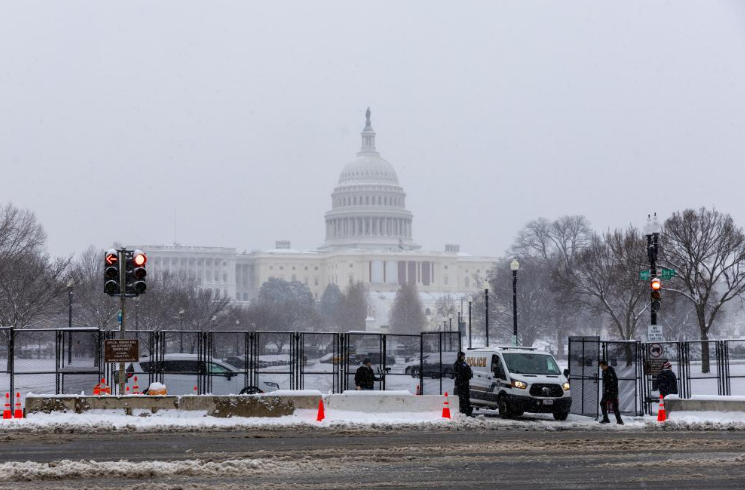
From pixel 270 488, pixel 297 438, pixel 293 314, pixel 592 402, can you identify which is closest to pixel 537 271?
pixel 293 314

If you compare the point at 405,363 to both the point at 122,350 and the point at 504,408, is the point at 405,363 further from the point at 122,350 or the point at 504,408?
the point at 122,350

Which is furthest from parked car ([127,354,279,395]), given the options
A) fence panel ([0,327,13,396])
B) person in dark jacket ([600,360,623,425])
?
→ person in dark jacket ([600,360,623,425])

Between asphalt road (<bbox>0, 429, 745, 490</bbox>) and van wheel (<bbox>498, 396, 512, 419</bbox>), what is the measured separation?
4.02m

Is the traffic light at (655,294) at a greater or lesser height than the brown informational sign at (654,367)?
greater

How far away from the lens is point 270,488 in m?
14.9

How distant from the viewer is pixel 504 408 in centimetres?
2858

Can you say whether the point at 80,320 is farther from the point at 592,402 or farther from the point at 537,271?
the point at 592,402

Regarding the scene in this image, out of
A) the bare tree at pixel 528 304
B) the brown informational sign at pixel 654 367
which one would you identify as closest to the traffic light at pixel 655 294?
the brown informational sign at pixel 654 367

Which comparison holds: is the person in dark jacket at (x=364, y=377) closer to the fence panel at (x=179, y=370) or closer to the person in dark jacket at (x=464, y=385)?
the person in dark jacket at (x=464, y=385)

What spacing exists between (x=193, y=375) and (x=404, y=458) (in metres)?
16.1

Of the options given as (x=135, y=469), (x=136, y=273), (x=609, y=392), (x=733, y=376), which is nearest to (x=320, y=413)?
(x=136, y=273)

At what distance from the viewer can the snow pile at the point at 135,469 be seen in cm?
1591

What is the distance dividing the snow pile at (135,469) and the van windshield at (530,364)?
12.6m

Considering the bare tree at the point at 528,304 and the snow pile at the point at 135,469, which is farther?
the bare tree at the point at 528,304
